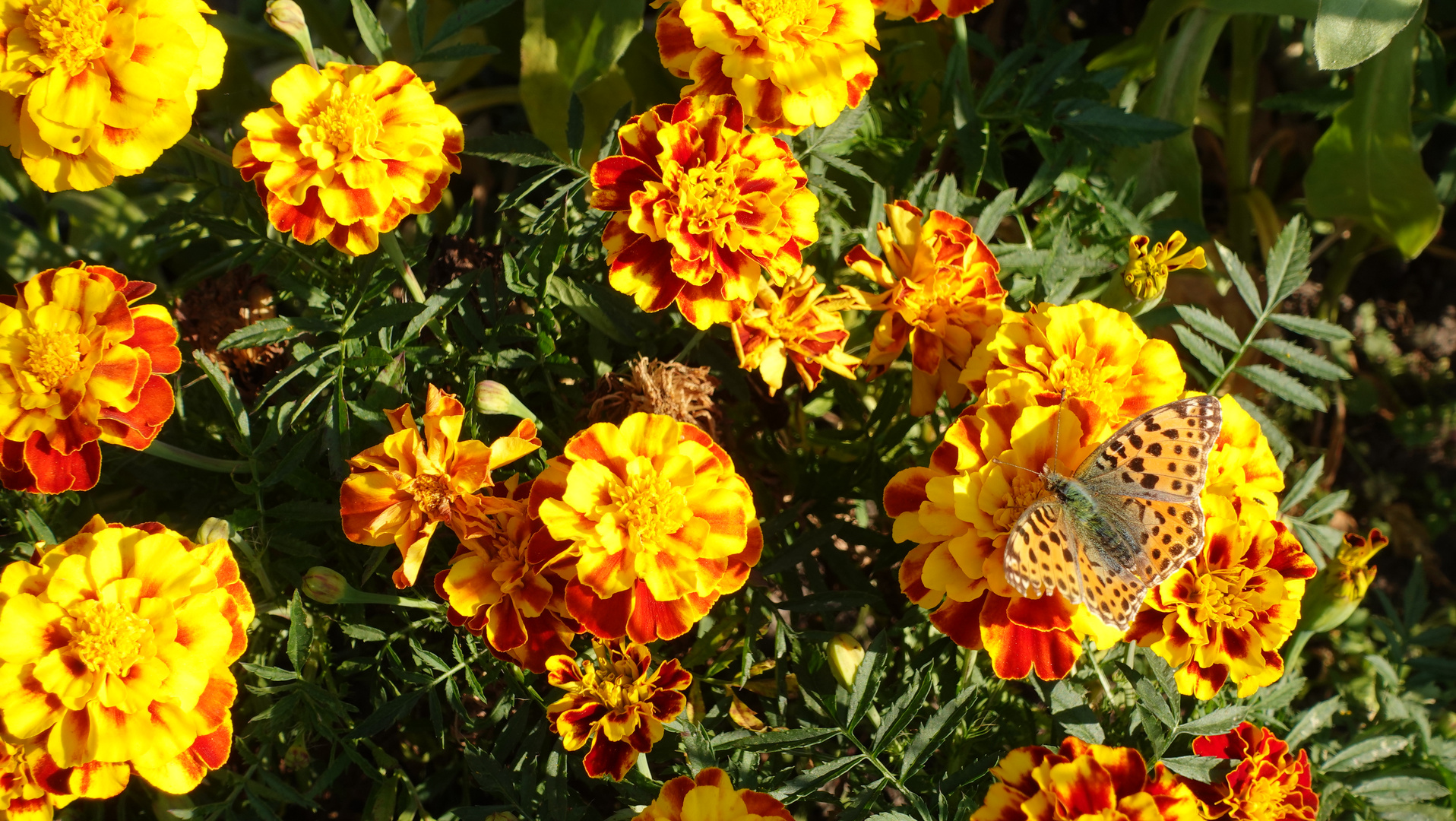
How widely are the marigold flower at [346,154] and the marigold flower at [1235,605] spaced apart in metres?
0.91

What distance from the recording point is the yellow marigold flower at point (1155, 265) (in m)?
1.22

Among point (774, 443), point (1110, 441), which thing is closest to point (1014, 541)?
point (1110, 441)

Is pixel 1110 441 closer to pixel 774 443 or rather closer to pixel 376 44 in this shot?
pixel 774 443

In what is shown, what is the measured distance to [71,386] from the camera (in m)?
1.06

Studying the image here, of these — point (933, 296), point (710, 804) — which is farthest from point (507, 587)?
point (933, 296)

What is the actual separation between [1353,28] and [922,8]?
0.58 metres

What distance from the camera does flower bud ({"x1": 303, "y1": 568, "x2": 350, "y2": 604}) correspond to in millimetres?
1090

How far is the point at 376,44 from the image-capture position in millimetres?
1300

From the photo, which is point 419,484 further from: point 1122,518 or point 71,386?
point 1122,518

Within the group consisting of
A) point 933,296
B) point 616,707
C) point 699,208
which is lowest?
point 616,707

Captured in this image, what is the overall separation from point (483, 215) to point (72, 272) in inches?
44.6

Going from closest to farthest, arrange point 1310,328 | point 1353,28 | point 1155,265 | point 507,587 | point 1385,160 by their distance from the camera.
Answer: point 507,587 < point 1155,265 < point 1353,28 < point 1310,328 < point 1385,160

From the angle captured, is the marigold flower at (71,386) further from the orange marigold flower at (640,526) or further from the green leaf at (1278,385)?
the green leaf at (1278,385)

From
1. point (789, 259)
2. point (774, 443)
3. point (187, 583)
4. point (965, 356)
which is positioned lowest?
point (774, 443)
